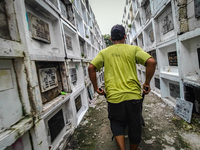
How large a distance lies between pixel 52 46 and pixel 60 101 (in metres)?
1.58

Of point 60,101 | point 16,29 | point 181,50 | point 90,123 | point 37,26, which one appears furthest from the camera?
point 90,123

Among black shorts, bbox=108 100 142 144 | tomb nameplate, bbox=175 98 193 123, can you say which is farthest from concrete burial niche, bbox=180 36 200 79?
black shorts, bbox=108 100 142 144

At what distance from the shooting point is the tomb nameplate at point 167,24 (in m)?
3.63

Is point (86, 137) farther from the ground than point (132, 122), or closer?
closer

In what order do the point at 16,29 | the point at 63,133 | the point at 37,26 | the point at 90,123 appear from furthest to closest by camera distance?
the point at 90,123 → the point at 63,133 → the point at 37,26 → the point at 16,29

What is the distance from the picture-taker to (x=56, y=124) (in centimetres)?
250

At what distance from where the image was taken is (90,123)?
336cm

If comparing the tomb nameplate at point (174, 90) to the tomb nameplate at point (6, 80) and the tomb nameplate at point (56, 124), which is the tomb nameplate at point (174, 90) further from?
the tomb nameplate at point (6, 80)

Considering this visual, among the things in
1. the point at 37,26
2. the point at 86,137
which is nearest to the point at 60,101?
the point at 86,137

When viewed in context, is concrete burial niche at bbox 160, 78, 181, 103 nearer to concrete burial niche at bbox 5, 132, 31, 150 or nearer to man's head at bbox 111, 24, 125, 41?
man's head at bbox 111, 24, 125, 41

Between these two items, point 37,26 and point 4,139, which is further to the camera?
point 37,26

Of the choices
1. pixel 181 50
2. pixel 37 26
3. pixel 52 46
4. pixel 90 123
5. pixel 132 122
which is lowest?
pixel 90 123

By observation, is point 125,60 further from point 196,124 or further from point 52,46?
point 196,124

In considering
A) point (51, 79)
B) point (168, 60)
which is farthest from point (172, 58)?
point (51, 79)
